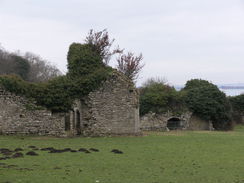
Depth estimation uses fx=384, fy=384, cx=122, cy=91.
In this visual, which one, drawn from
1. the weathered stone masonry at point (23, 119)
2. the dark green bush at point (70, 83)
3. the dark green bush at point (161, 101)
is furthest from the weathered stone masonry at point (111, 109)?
the dark green bush at point (161, 101)

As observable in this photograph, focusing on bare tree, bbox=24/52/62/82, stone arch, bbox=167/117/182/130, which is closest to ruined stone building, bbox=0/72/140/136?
stone arch, bbox=167/117/182/130

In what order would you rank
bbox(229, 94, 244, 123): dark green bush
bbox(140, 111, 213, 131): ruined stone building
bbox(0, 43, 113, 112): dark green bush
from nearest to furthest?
bbox(0, 43, 113, 112): dark green bush < bbox(140, 111, 213, 131): ruined stone building < bbox(229, 94, 244, 123): dark green bush

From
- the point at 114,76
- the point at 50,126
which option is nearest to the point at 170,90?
the point at 114,76

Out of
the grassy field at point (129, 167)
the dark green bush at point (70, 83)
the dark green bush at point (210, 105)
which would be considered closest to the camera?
the grassy field at point (129, 167)

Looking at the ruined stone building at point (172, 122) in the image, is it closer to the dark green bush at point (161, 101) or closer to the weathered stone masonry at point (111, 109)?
the dark green bush at point (161, 101)

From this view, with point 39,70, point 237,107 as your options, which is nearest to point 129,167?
point 237,107

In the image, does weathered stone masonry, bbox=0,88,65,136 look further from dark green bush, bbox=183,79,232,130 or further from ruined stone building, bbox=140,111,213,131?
dark green bush, bbox=183,79,232,130

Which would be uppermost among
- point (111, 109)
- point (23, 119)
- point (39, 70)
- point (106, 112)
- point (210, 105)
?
point (39, 70)

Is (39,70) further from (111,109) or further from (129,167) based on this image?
(129,167)

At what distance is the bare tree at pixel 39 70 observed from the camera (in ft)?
237

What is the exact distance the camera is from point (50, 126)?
25.9 m

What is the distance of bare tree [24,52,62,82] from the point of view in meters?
72.1

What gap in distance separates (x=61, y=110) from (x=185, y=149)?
406 inches

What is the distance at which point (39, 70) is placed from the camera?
76125 mm
